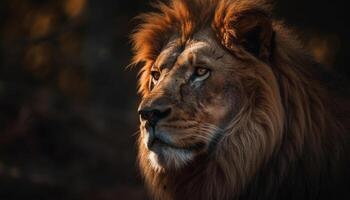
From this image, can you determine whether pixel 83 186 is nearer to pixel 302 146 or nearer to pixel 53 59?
pixel 302 146

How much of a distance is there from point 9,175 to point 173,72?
416cm

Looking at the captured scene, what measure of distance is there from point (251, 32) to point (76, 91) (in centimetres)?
1200

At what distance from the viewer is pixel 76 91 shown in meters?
16.4

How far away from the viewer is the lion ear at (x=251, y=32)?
A: 15.3 feet

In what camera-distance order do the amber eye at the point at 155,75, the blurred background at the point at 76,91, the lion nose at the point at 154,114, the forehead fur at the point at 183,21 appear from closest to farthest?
the lion nose at the point at 154,114 → the forehead fur at the point at 183,21 → the amber eye at the point at 155,75 → the blurred background at the point at 76,91

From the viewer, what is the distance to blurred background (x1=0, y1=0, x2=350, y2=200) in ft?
32.2

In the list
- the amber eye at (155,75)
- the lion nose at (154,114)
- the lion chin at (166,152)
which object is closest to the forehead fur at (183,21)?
the amber eye at (155,75)

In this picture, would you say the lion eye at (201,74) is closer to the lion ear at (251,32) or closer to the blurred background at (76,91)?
the lion ear at (251,32)

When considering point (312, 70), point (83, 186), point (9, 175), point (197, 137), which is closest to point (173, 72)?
point (197, 137)

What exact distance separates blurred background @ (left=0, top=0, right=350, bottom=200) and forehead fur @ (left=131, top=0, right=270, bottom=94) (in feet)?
4.94

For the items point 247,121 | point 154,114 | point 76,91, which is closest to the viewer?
point 154,114

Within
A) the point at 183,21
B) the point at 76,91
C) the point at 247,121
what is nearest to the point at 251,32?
the point at 247,121

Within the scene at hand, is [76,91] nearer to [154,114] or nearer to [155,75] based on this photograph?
[155,75]

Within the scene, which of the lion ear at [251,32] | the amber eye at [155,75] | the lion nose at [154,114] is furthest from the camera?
the amber eye at [155,75]
